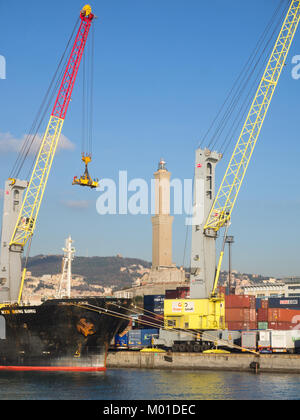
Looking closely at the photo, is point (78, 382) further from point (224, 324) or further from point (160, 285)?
point (160, 285)

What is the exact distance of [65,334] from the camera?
66.2 m

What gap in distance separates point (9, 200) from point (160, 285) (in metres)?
108

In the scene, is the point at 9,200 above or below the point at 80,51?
below

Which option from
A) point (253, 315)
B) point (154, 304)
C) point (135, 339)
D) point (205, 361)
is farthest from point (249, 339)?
point (154, 304)

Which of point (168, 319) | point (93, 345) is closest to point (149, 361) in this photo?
point (168, 319)

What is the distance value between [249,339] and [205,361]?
20.8ft

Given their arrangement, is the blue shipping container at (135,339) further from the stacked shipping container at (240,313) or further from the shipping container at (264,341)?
the shipping container at (264,341)

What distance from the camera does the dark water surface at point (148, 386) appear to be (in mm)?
49625

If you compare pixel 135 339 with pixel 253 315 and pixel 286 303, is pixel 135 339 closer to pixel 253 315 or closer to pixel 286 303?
pixel 253 315

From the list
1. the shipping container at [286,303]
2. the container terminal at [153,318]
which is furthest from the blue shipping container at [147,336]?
the shipping container at [286,303]
